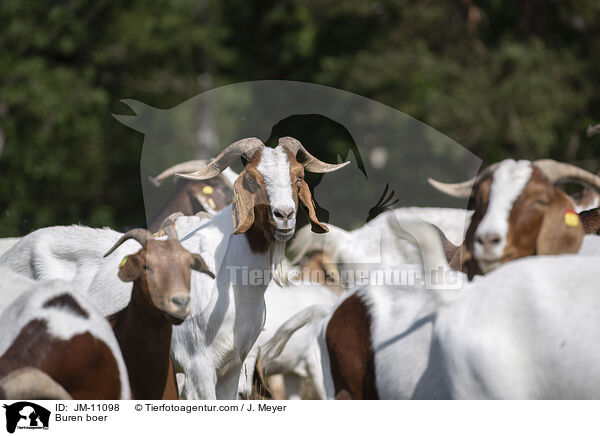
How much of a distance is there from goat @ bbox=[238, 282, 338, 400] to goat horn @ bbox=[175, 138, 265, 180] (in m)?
1.34

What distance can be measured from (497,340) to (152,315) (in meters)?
2.05

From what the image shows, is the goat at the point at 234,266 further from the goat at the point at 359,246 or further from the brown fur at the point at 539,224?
the goat at the point at 359,246

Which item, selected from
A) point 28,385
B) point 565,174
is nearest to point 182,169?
point 28,385

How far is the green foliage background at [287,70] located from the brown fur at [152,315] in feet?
36.2

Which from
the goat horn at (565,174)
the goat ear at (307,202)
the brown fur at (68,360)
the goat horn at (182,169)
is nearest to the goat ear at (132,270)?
Answer: the brown fur at (68,360)

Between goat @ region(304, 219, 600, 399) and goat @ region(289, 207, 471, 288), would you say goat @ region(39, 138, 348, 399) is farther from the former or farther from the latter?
goat @ region(289, 207, 471, 288)

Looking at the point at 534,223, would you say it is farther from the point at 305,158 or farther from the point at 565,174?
the point at 305,158

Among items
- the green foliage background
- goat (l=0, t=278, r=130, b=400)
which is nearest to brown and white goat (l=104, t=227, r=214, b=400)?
goat (l=0, t=278, r=130, b=400)

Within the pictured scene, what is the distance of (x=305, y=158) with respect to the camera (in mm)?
5723

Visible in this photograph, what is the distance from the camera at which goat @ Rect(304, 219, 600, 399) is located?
390cm

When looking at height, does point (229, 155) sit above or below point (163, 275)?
above

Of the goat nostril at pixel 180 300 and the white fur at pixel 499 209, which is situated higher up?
the white fur at pixel 499 209
